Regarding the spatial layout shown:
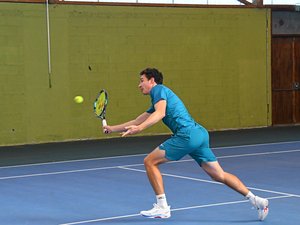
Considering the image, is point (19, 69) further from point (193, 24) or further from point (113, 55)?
point (193, 24)

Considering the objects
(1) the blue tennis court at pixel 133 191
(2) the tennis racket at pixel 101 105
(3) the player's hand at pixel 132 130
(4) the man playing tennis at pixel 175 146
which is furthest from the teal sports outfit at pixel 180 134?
(1) the blue tennis court at pixel 133 191

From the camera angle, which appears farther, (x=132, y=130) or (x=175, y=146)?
(x=175, y=146)

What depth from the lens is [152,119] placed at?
807 centimetres

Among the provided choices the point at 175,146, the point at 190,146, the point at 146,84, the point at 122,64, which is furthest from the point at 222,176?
the point at 122,64

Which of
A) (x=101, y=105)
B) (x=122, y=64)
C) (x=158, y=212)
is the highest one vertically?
(x=122, y=64)

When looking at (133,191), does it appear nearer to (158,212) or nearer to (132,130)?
(158,212)

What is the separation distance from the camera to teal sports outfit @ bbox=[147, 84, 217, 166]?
27.6 ft

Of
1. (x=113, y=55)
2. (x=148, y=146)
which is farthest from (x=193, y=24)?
(x=148, y=146)

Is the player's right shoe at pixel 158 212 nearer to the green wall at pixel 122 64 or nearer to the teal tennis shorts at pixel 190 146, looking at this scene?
the teal tennis shorts at pixel 190 146

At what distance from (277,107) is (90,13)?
266 inches

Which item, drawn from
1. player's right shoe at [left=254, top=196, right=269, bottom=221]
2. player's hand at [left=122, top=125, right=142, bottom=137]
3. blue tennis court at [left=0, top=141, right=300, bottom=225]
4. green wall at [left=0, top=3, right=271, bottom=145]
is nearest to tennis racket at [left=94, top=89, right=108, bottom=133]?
player's hand at [left=122, top=125, right=142, bottom=137]

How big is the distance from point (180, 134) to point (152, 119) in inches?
20.6

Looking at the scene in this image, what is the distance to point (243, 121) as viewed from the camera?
70.2 feet

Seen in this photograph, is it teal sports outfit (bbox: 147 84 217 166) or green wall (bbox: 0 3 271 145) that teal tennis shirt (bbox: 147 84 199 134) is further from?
green wall (bbox: 0 3 271 145)
